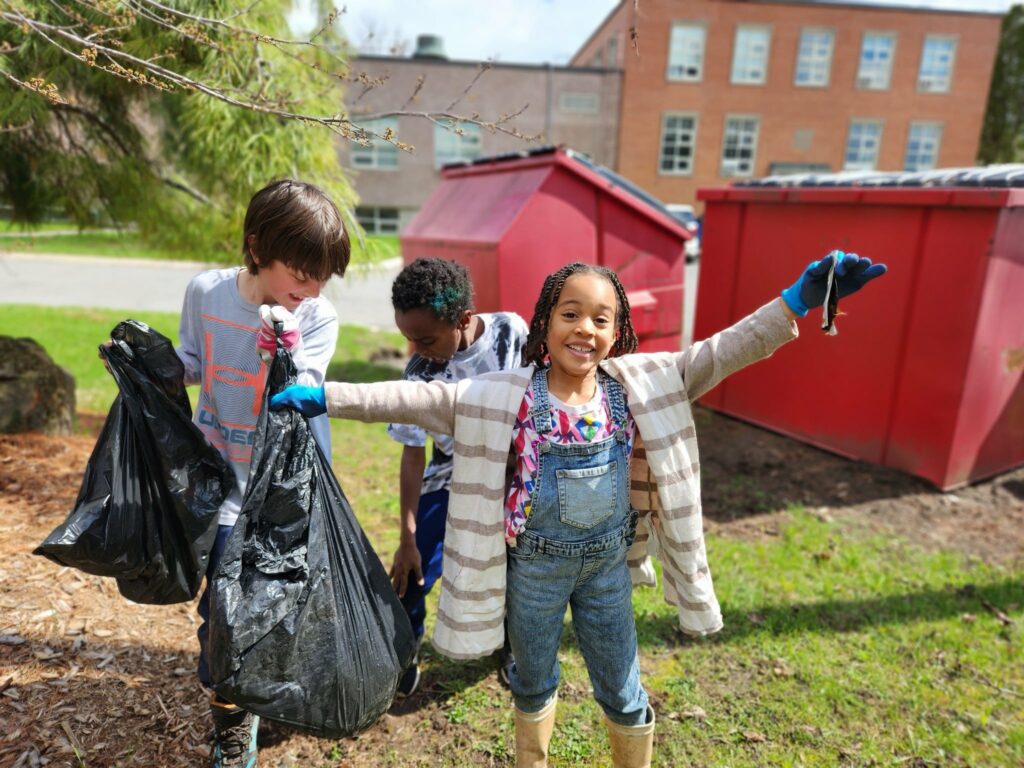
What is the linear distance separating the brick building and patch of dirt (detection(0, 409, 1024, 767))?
24.6 meters

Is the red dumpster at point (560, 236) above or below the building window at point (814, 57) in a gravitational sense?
below

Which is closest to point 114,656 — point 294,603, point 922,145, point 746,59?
point 294,603

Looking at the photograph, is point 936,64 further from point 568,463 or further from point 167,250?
point 568,463

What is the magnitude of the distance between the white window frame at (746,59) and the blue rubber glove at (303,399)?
1134 inches

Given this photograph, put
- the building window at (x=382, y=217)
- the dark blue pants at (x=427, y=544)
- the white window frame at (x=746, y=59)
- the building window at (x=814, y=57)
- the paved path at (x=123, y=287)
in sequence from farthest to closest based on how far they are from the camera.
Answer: the building window at (x=382, y=217) → the building window at (x=814, y=57) → the white window frame at (x=746, y=59) → the paved path at (x=123, y=287) → the dark blue pants at (x=427, y=544)

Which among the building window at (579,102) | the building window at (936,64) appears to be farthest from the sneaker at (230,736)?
the building window at (936,64)

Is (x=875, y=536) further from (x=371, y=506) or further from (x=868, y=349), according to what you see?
(x=371, y=506)

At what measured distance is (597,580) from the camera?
1801 mm

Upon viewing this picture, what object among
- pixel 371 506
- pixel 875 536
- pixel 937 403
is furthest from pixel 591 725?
pixel 937 403

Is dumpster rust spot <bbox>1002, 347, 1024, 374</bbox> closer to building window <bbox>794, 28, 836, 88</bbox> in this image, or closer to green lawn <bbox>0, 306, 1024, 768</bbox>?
green lawn <bbox>0, 306, 1024, 768</bbox>

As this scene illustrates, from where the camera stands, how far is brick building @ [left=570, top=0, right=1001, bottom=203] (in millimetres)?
25859

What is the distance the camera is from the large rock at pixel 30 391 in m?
4.08

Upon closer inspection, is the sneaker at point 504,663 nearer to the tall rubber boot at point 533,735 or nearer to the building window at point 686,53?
the tall rubber boot at point 533,735

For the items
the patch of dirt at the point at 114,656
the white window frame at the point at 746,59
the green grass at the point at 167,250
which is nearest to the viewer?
the patch of dirt at the point at 114,656
